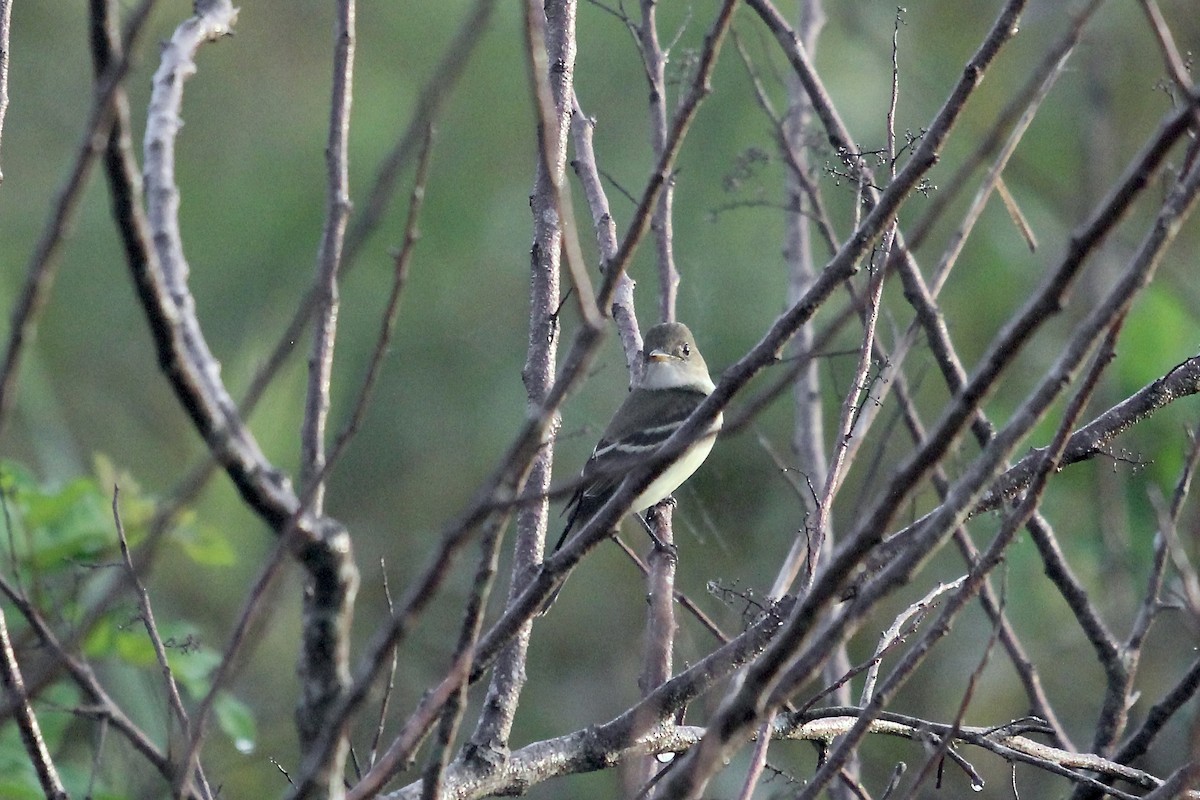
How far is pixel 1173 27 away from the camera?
324 inches

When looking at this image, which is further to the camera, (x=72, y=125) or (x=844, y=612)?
(x=72, y=125)

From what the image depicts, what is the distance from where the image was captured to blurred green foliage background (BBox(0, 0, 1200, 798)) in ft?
22.2

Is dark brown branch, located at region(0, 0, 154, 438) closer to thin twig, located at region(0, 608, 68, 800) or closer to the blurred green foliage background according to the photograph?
thin twig, located at region(0, 608, 68, 800)

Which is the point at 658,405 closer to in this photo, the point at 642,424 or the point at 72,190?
the point at 642,424

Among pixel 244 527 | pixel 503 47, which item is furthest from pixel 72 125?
pixel 244 527

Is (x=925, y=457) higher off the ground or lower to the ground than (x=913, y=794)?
higher

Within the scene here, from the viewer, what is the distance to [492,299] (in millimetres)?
10617

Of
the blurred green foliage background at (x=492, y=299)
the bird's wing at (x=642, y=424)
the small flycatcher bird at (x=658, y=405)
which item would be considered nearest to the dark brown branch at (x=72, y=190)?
the small flycatcher bird at (x=658, y=405)

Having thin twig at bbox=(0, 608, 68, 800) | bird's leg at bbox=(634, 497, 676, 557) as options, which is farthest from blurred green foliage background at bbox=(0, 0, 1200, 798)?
thin twig at bbox=(0, 608, 68, 800)

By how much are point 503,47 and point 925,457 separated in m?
11.1

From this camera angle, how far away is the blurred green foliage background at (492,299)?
6.76m

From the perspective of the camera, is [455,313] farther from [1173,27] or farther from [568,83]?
[568,83]

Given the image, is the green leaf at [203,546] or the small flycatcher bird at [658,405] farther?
the small flycatcher bird at [658,405]

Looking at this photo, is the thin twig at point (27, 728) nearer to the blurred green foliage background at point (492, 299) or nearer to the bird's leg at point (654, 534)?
the bird's leg at point (654, 534)
